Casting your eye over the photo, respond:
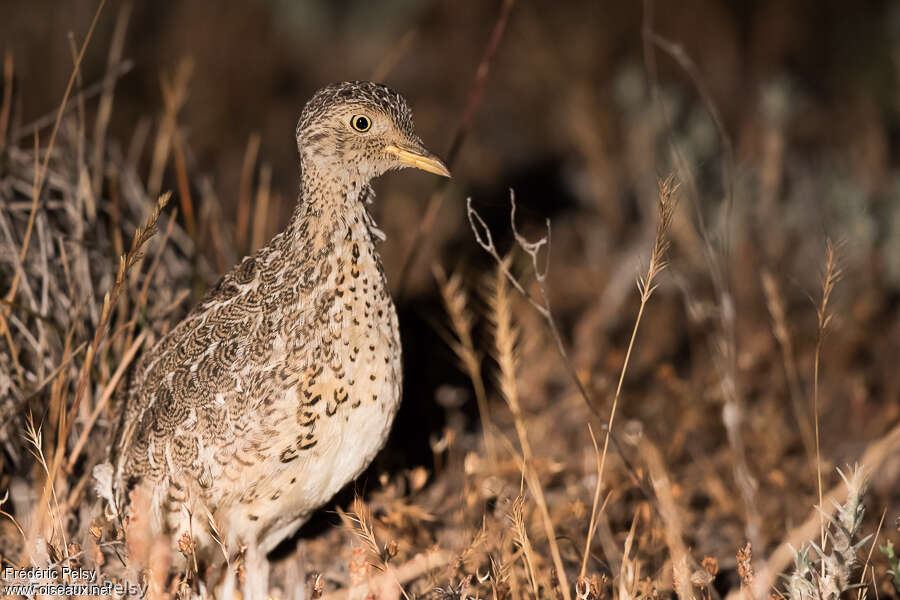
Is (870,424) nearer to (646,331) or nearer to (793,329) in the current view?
(793,329)

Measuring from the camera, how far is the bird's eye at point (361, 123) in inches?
118

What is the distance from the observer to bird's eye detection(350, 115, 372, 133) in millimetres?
3008

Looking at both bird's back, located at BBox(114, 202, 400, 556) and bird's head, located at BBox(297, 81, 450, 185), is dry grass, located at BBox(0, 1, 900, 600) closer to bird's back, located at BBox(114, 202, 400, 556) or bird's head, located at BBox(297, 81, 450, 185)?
bird's back, located at BBox(114, 202, 400, 556)

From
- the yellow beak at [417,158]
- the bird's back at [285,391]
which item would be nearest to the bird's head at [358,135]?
the yellow beak at [417,158]

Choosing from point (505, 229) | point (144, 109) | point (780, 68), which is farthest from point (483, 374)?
point (780, 68)

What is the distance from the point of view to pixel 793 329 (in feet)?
17.3

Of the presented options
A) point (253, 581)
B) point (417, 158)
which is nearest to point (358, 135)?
point (417, 158)

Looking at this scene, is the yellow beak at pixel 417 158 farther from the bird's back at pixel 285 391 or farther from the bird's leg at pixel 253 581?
the bird's leg at pixel 253 581

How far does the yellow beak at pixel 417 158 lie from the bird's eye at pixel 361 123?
88 millimetres

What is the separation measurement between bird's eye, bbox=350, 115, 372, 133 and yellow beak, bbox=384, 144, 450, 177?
9cm

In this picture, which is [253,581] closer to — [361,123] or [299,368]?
[299,368]

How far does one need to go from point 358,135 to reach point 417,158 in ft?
0.66

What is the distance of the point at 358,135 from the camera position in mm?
3006

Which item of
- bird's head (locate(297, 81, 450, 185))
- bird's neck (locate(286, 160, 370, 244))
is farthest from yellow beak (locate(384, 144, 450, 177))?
bird's neck (locate(286, 160, 370, 244))
